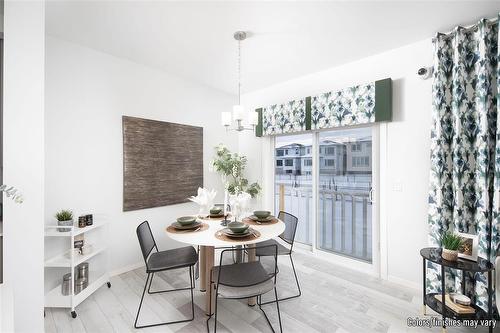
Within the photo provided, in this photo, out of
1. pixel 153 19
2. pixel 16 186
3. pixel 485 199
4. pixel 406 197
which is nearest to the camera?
pixel 16 186

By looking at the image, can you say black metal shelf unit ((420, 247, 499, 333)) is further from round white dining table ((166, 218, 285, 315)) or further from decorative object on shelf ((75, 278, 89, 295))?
decorative object on shelf ((75, 278, 89, 295))

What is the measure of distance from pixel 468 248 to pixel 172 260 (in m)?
2.58

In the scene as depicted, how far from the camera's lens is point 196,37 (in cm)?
228

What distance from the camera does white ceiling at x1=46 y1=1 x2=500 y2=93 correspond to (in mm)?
1855

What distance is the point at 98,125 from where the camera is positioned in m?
2.57

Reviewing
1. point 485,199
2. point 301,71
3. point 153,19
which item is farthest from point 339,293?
point 153,19

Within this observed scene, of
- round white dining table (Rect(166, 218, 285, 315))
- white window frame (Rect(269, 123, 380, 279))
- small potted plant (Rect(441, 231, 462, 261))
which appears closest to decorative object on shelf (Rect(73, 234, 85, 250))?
round white dining table (Rect(166, 218, 285, 315))

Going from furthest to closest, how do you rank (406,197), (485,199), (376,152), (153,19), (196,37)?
(376,152), (406,197), (196,37), (153,19), (485,199)

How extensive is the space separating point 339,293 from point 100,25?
141 inches

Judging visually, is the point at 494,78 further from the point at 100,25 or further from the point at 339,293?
the point at 100,25

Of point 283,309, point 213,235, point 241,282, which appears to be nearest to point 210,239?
point 213,235

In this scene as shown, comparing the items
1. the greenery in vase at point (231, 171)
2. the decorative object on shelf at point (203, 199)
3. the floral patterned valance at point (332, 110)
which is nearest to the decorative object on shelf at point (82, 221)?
the decorative object on shelf at point (203, 199)

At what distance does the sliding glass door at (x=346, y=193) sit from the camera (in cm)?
287

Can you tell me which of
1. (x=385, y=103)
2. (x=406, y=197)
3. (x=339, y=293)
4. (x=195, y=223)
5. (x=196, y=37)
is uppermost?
(x=196, y=37)
